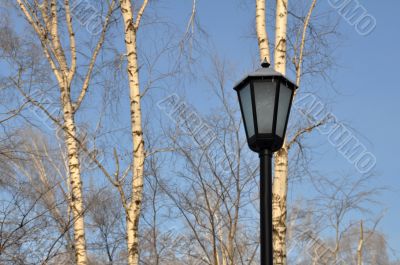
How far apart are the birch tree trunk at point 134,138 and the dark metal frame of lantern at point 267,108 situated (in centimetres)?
402

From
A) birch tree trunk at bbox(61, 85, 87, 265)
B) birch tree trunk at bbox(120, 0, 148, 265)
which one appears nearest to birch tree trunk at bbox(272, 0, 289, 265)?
birch tree trunk at bbox(120, 0, 148, 265)

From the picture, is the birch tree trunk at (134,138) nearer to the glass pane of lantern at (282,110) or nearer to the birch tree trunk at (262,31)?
the birch tree trunk at (262,31)

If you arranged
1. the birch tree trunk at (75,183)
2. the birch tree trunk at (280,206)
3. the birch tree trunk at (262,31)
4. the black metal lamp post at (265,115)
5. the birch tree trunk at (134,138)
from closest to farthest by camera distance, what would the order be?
the black metal lamp post at (265,115) → the birch tree trunk at (280,206) → the birch tree trunk at (262,31) → the birch tree trunk at (134,138) → the birch tree trunk at (75,183)

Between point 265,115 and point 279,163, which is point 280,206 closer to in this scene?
point 279,163

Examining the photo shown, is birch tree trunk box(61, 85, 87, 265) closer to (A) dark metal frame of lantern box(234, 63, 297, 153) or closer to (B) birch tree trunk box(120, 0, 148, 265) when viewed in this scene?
(B) birch tree trunk box(120, 0, 148, 265)

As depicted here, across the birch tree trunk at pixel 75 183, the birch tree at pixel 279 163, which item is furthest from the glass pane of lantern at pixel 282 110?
the birch tree trunk at pixel 75 183

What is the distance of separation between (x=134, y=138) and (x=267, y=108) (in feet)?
13.9

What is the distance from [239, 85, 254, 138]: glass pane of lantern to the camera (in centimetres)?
360

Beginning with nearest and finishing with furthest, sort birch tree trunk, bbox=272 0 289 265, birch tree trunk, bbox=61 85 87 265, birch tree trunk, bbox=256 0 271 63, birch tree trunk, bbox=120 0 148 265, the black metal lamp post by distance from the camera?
the black metal lamp post
birch tree trunk, bbox=272 0 289 265
birch tree trunk, bbox=256 0 271 63
birch tree trunk, bbox=120 0 148 265
birch tree trunk, bbox=61 85 87 265

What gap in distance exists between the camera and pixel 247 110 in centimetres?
362

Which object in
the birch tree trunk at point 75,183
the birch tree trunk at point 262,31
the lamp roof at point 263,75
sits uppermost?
the birch tree trunk at point 262,31

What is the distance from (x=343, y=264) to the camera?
20281 millimetres

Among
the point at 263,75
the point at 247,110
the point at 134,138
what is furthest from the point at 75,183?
the point at 263,75

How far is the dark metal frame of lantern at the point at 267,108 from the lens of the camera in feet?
11.7
